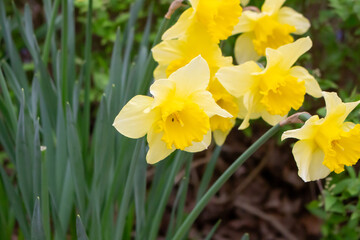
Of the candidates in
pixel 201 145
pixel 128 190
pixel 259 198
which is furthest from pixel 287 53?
pixel 259 198

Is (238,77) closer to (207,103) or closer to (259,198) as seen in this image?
(207,103)

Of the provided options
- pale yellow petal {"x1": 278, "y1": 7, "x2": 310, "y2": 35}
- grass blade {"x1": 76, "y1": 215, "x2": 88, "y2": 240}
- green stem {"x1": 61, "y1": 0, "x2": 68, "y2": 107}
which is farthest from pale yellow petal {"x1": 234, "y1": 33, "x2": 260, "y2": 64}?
grass blade {"x1": 76, "y1": 215, "x2": 88, "y2": 240}

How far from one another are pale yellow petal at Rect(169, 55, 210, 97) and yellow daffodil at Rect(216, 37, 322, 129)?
10 cm

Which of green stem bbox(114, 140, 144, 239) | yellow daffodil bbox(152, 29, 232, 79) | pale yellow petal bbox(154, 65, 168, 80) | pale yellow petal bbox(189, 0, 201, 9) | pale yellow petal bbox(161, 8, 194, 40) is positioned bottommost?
green stem bbox(114, 140, 144, 239)

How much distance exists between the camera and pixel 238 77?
3.21 ft

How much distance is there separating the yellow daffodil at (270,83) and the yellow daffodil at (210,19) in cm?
9

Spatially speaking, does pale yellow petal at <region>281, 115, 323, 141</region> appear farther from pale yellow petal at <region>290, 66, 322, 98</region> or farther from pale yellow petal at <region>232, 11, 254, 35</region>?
pale yellow petal at <region>232, 11, 254, 35</region>

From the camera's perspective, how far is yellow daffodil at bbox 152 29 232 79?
3.32ft

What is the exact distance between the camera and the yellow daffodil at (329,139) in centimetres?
88

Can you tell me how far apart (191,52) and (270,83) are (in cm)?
19

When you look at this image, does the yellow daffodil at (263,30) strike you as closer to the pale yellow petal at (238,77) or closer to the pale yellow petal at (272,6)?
the pale yellow petal at (272,6)

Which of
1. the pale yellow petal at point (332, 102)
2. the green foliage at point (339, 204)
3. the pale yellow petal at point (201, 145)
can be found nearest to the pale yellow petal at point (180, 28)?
the pale yellow petal at point (201, 145)

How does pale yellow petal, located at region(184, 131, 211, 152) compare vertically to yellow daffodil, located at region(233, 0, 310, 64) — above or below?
below

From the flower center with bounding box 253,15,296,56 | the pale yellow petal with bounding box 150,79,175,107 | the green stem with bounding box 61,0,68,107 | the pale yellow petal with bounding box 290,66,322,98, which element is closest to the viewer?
the pale yellow petal with bounding box 150,79,175,107
